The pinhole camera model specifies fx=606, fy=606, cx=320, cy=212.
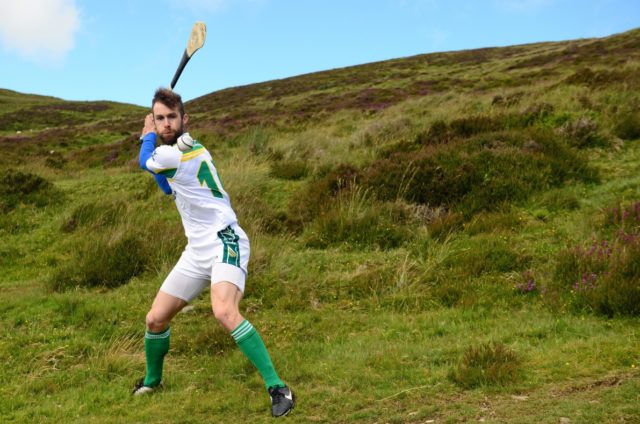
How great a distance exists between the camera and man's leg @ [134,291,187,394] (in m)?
4.45

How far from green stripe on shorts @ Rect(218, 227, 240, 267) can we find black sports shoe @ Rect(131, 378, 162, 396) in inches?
56.4

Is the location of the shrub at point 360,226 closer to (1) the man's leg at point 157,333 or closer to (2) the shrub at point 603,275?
(2) the shrub at point 603,275

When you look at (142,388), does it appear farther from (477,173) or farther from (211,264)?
(477,173)

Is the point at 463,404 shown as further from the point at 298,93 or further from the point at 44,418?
the point at 298,93

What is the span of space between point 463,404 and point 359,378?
3.01 ft

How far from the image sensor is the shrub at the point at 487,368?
13.9 ft

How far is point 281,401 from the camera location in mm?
4039

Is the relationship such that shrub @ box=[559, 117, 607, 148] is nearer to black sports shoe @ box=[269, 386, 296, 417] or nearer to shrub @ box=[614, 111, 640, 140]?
shrub @ box=[614, 111, 640, 140]

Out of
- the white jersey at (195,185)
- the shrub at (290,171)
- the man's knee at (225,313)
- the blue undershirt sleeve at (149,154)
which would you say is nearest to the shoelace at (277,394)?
the man's knee at (225,313)

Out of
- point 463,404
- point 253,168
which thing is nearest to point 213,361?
point 463,404

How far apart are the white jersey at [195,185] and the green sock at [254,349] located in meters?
0.70

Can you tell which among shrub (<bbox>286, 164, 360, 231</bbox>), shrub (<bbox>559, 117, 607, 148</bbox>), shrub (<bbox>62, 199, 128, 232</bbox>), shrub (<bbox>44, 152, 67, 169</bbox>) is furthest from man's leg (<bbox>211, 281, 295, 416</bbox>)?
shrub (<bbox>44, 152, 67, 169</bbox>)

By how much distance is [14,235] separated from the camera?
11375mm

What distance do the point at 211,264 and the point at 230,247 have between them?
0.20 meters
